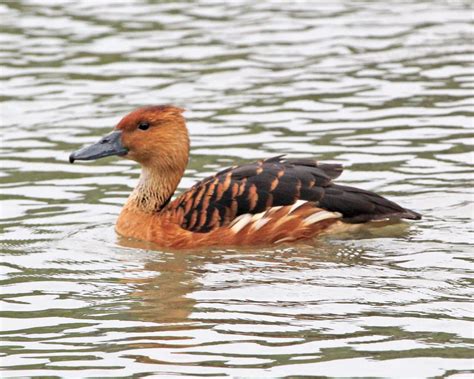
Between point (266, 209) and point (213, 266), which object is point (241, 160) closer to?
point (266, 209)

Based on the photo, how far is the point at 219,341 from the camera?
9516 mm

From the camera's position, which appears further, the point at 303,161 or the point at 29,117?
the point at 29,117

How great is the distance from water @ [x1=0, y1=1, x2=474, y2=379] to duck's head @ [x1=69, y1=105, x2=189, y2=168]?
2.68 feet

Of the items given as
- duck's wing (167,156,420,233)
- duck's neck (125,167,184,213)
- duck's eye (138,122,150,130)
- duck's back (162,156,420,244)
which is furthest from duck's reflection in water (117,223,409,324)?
duck's eye (138,122,150,130)

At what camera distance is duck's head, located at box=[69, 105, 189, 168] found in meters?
13.2

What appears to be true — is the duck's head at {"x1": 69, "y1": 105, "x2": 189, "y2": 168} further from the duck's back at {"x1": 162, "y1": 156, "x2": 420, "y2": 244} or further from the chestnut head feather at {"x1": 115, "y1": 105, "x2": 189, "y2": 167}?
the duck's back at {"x1": 162, "y1": 156, "x2": 420, "y2": 244}

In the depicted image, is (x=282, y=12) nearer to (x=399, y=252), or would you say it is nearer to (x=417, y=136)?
(x=417, y=136)

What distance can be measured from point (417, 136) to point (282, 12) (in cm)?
598

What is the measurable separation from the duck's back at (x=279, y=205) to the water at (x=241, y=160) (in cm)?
23

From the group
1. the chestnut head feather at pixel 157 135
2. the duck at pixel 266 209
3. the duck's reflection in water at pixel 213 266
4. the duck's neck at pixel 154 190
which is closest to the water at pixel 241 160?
the duck's reflection in water at pixel 213 266

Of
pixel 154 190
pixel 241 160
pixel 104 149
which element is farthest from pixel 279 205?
pixel 241 160

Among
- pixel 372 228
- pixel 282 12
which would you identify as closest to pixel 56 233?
pixel 372 228

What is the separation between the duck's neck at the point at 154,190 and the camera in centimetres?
1319

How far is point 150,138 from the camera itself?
43.3 feet
